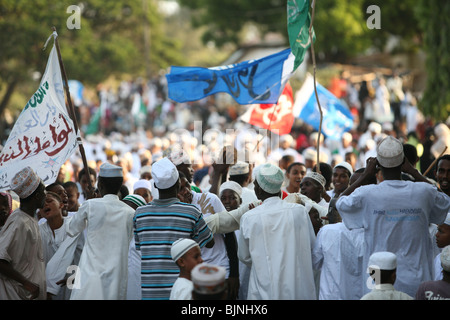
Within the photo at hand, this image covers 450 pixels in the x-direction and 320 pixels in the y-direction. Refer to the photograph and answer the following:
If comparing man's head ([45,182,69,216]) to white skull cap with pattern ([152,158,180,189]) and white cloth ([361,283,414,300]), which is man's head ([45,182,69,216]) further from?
white cloth ([361,283,414,300])

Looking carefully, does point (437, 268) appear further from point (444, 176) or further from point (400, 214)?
point (444, 176)

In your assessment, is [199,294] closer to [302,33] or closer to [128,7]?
[302,33]

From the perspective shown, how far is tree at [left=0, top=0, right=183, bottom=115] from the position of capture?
2664 cm

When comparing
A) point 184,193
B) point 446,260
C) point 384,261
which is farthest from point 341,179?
point 384,261

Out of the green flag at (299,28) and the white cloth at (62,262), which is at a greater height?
the green flag at (299,28)

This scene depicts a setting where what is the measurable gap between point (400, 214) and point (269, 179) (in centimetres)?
97

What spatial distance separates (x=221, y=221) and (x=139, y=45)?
1471 inches

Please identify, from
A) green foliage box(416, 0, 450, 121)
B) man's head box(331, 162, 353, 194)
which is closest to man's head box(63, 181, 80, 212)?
man's head box(331, 162, 353, 194)

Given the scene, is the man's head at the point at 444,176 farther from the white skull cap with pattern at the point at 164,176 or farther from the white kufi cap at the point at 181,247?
the white kufi cap at the point at 181,247

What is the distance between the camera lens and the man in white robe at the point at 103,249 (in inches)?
212

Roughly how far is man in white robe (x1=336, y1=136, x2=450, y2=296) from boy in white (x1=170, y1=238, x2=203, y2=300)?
1.19 meters

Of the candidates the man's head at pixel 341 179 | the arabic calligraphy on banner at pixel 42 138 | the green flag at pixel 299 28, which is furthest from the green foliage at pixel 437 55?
the arabic calligraphy on banner at pixel 42 138

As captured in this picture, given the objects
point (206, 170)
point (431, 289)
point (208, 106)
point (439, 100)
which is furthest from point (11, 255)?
point (208, 106)

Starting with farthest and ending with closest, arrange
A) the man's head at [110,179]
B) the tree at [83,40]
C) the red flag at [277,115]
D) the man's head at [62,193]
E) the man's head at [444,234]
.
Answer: the tree at [83,40] < the red flag at [277,115] < the man's head at [62,193] < the man's head at [110,179] < the man's head at [444,234]
